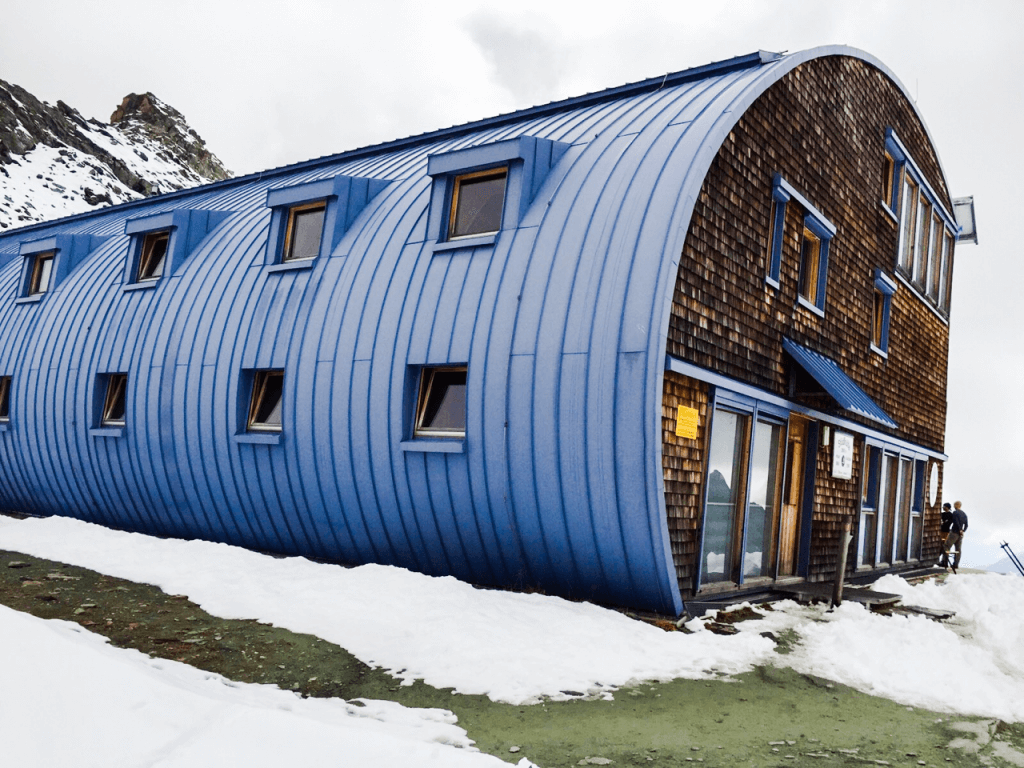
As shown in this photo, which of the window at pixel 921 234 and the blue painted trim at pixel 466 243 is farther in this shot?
the window at pixel 921 234

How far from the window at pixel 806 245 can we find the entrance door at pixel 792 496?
1785 mm

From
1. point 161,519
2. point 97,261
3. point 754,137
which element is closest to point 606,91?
point 754,137

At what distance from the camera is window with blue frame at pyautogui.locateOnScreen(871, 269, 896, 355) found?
598 inches

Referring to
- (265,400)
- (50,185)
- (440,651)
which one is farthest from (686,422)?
(50,185)

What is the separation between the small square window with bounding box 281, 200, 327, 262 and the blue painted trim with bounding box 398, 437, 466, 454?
11.9 feet

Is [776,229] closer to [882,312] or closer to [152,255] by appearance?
[882,312]

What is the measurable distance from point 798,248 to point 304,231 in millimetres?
6749

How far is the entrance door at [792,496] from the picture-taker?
39.6 ft

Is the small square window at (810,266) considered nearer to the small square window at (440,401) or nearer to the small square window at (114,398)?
the small square window at (440,401)

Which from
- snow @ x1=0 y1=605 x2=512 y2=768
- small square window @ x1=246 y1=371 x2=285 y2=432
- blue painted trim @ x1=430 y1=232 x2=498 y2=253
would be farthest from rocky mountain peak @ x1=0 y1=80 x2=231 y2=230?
snow @ x1=0 y1=605 x2=512 y2=768

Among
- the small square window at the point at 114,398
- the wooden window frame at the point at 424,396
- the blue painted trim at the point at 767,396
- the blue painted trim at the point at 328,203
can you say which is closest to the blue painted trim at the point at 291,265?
the blue painted trim at the point at 328,203

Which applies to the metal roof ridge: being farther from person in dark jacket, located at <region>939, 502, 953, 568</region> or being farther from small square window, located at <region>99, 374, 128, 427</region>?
person in dark jacket, located at <region>939, 502, 953, 568</region>

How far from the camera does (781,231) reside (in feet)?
37.6

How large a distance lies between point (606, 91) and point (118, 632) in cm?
896
